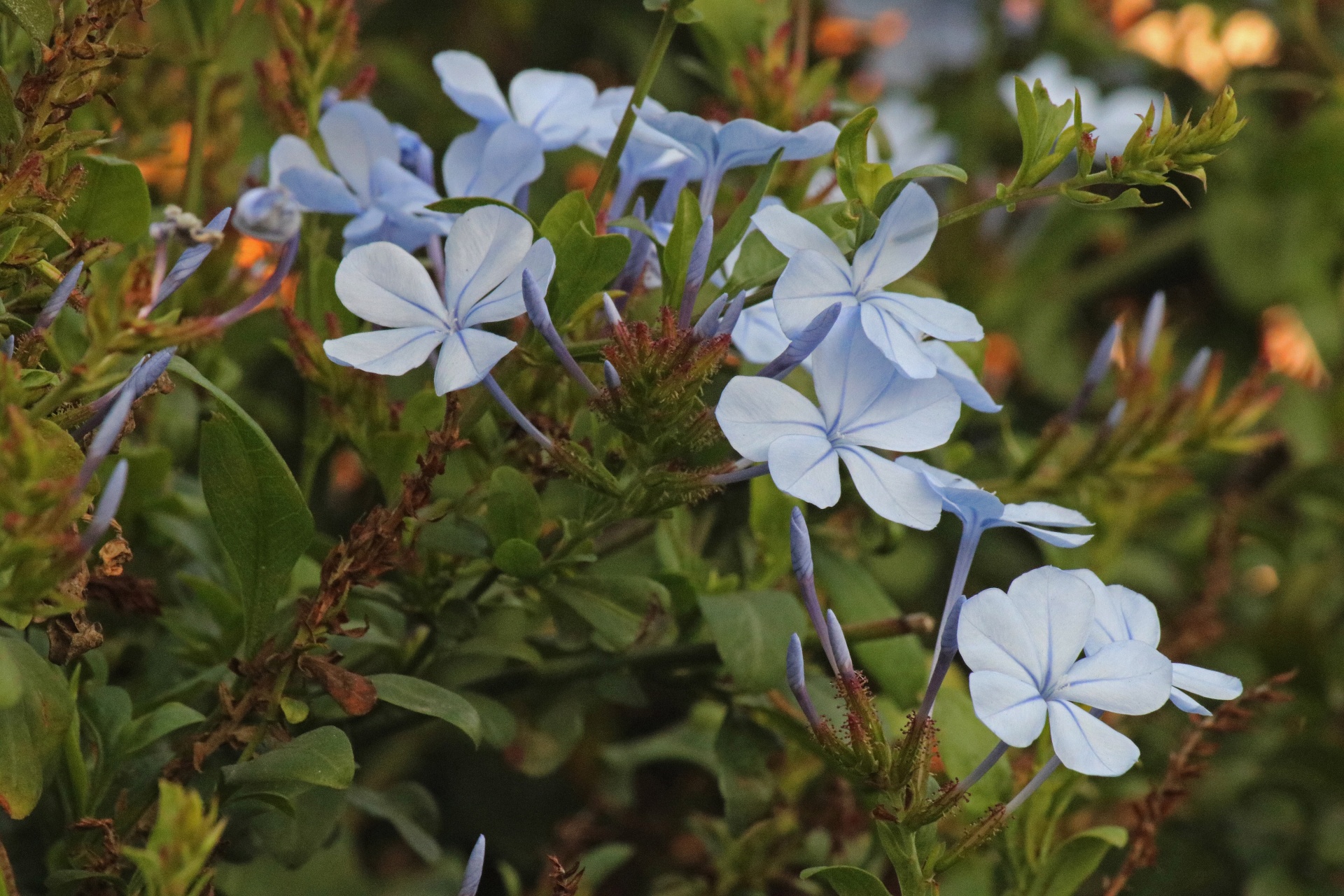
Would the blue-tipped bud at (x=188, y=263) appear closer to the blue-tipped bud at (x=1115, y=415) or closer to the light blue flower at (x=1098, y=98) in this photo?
the blue-tipped bud at (x=1115, y=415)

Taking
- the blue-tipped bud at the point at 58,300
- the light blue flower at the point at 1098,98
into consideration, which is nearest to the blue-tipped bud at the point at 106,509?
the blue-tipped bud at the point at 58,300

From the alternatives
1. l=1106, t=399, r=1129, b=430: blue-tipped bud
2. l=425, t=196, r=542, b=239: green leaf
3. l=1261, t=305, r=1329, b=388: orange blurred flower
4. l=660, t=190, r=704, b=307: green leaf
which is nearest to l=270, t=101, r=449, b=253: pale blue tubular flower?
l=425, t=196, r=542, b=239: green leaf

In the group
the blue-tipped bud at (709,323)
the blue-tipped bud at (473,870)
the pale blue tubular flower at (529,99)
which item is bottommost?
the blue-tipped bud at (473,870)

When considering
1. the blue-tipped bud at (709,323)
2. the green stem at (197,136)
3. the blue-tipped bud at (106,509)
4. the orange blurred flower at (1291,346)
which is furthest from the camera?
the orange blurred flower at (1291,346)

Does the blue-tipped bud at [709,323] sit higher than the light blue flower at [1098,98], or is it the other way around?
the blue-tipped bud at [709,323]

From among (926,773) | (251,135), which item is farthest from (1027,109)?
(251,135)

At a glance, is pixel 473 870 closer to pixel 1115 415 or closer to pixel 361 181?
pixel 361 181
